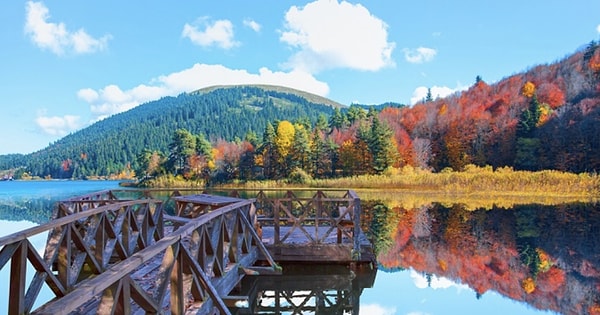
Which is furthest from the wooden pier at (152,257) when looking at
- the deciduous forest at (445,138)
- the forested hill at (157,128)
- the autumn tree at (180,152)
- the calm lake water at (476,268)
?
the forested hill at (157,128)

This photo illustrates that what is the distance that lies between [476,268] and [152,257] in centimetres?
1053

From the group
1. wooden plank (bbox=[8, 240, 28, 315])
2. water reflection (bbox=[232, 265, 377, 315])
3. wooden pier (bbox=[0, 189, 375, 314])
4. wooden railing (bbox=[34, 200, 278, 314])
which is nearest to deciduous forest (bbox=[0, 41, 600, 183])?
water reflection (bbox=[232, 265, 377, 315])

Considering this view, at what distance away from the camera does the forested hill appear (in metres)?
115

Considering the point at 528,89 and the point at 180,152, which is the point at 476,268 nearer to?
the point at 180,152

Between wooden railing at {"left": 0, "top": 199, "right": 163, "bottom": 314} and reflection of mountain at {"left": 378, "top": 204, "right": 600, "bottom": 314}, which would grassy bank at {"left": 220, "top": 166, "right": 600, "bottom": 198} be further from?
wooden railing at {"left": 0, "top": 199, "right": 163, "bottom": 314}

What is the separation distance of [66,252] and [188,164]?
2167 inches

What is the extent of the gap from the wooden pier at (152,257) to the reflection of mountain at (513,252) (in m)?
3.22

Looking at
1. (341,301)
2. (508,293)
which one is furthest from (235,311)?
(508,293)

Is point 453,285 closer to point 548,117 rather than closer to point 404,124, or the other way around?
point 548,117

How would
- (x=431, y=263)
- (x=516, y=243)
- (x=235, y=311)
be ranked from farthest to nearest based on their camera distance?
(x=516, y=243), (x=431, y=263), (x=235, y=311)

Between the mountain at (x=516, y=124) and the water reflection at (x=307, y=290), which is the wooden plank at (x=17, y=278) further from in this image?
the mountain at (x=516, y=124)

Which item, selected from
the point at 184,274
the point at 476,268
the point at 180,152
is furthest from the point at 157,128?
the point at 184,274

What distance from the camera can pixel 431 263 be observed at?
13.6 metres

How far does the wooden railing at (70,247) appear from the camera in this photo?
4656mm
